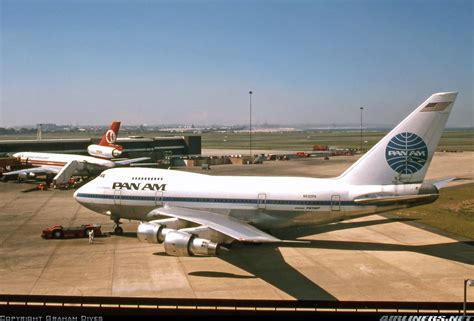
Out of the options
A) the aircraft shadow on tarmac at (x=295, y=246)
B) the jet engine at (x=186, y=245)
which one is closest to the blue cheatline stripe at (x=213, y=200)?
the aircraft shadow on tarmac at (x=295, y=246)

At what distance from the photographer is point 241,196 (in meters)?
38.5

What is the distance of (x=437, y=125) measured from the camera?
34062 millimetres

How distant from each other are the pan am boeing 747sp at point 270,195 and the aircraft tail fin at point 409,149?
0.21 feet

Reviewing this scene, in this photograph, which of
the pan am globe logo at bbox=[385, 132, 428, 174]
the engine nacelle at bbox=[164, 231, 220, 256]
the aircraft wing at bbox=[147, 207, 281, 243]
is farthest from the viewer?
the pan am globe logo at bbox=[385, 132, 428, 174]

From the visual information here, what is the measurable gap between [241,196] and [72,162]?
48.4 meters

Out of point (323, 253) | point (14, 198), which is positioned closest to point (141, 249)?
point (323, 253)

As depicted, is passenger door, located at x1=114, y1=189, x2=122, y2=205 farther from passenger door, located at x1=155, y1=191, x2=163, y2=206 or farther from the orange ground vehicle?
passenger door, located at x1=155, y1=191, x2=163, y2=206

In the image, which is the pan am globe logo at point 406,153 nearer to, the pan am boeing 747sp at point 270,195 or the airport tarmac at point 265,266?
the pan am boeing 747sp at point 270,195

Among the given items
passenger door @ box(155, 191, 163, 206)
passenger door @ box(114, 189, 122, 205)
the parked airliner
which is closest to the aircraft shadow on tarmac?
passenger door @ box(155, 191, 163, 206)

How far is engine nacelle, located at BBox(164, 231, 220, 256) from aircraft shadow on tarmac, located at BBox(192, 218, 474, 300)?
1.37 metres

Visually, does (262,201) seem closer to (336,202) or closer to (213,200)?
(213,200)

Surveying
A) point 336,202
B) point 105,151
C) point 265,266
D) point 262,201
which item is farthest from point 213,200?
point 105,151

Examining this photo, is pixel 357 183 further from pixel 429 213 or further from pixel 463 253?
pixel 429 213

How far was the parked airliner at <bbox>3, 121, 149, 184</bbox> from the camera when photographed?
260 feet
